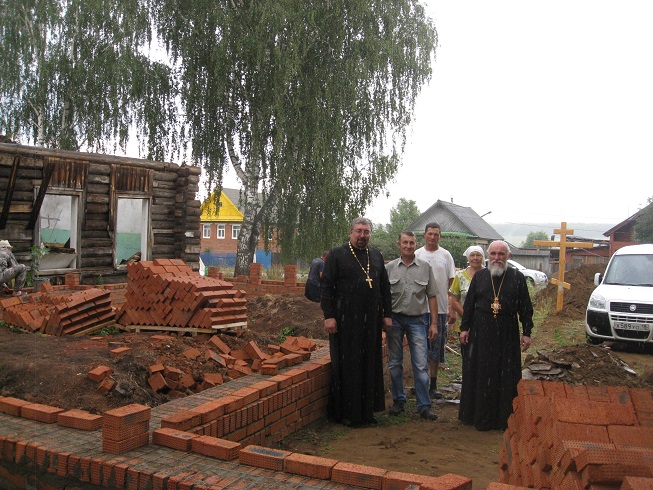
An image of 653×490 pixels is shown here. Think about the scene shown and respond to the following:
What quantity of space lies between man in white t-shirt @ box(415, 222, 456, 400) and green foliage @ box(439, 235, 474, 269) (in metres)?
26.8

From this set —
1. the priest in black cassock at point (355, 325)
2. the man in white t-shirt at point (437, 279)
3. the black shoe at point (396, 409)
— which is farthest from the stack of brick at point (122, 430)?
the man in white t-shirt at point (437, 279)

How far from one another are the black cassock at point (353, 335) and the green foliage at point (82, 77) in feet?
53.5

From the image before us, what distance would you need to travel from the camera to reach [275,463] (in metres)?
3.47

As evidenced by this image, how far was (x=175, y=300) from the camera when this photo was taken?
752 centimetres

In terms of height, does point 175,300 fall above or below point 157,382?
above

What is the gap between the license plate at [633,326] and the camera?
11.9 meters

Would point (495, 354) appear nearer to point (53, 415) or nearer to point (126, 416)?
point (126, 416)

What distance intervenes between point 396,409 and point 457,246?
29.2 meters

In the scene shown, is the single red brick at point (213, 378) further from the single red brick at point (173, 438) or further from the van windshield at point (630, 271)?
the van windshield at point (630, 271)

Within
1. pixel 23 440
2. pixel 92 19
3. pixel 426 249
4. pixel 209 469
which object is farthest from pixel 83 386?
pixel 92 19

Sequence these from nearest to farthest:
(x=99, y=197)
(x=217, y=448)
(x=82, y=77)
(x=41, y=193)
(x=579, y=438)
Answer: (x=579, y=438) → (x=217, y=448) → (x=41, y=193) → (x=99, y=197) → (x=82, y=77)

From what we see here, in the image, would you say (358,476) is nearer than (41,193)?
Yes

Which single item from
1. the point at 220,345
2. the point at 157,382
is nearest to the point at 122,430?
the point at 157,382

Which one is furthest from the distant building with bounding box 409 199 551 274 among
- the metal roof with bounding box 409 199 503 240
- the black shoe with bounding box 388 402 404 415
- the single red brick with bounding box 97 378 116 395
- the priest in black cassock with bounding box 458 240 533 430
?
the single red brick with bounding box 97 378 116 395
